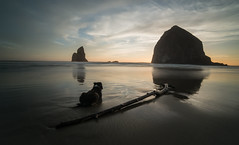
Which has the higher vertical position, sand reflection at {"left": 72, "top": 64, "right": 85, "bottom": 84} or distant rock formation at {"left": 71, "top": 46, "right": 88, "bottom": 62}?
distant rock formation at {"left": 71, "top": 46, "right": 88, "bottom": 62}

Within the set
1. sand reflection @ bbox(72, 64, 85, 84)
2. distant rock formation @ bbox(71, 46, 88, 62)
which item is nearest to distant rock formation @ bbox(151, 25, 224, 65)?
distant rock formation @ bbox(71, 46, 88, 62)

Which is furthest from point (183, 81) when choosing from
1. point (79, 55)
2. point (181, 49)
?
point (79, 55)

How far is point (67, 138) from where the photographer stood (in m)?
2.71

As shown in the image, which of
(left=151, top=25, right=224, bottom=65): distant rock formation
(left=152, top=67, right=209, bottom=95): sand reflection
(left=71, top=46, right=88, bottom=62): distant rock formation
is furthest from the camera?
(left=71, top=46, right=88, bottom=62): distant rock formation

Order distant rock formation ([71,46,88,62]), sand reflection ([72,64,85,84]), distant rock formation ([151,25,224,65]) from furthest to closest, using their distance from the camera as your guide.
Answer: distant rock formation ([71,46,88,62]) → distant rock formation ([151,25,224,65]) → sand reflection ([72,64,85,84])

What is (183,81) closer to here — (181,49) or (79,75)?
(79,75)

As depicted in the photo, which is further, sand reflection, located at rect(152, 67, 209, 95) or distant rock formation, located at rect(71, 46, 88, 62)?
distant rock formation, located at rect(71, 46, 88, 62)

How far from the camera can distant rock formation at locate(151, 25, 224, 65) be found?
123 meters

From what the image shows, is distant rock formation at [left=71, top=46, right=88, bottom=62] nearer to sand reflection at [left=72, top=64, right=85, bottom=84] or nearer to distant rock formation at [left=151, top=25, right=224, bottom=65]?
distant rock formation at [left=151, top=25, right=224, bottom=65]

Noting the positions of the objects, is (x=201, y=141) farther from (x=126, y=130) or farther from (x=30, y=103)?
(x=30, y=103)

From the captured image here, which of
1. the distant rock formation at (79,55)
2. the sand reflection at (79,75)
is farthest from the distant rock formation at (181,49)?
the sand reflection at (79,75)

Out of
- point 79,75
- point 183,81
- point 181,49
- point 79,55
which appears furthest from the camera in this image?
point 79,55

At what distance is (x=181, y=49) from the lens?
5177 inches

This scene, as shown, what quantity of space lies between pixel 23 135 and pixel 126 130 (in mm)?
2885
